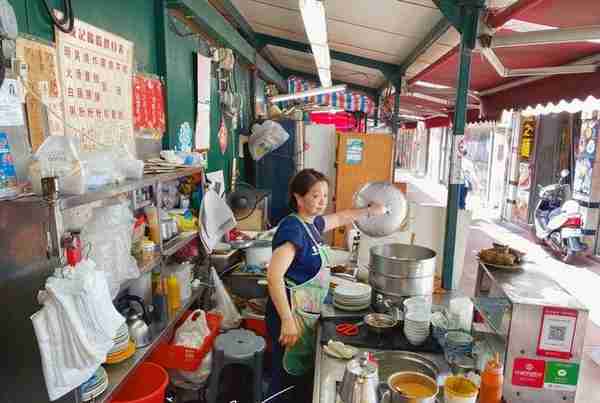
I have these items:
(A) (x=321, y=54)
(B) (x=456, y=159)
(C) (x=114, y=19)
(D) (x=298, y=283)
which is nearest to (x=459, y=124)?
(B) (x=456, y=159)

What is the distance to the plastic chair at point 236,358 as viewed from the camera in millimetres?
2379

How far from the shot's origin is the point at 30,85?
149cm

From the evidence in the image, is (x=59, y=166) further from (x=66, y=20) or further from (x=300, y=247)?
(x=300, y=247)

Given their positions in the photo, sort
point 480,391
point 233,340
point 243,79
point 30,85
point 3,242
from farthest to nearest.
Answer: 1. point 243,79
2. point 233,340
3. point 30,85
4. point 480,391
5. point 3,242

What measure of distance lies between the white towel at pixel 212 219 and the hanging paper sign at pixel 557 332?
6.60 ft

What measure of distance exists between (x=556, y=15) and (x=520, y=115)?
286 inches

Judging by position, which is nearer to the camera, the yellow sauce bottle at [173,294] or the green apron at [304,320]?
the green apron at [304,320]

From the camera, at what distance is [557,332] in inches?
53.1

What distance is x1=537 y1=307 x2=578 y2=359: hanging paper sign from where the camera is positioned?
1.33 metres

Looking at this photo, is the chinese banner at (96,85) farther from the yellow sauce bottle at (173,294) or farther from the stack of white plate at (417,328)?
the stack of white plate at (417,328)

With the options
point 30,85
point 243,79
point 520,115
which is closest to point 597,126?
point 520,115

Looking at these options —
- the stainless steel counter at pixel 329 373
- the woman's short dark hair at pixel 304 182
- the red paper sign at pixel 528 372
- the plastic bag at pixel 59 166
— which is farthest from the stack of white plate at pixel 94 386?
the red paper sign at pixel 528 372

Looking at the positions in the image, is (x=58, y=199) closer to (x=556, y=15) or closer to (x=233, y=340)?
(x=233, y=340)

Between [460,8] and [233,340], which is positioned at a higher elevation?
[460,8]
